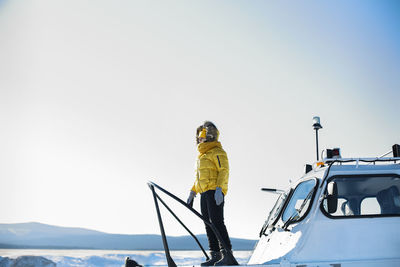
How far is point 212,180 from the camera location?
12.3ft

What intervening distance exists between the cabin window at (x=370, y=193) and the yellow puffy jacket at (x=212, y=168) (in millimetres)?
1084

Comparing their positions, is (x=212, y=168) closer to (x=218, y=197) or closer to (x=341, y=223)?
(x=218, y=197)

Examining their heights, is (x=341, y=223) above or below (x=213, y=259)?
above

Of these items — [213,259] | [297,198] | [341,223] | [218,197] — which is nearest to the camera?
[341,223]

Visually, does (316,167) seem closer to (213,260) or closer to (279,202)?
(279,202)

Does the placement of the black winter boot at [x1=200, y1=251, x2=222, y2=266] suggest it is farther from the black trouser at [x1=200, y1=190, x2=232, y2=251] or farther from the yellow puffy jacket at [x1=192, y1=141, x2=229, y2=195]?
the yellow puffy jacket at [x1=192, y1=141, x2=229, y2=195]

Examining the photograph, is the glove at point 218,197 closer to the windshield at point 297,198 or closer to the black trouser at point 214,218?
the black trouser at point 214,218

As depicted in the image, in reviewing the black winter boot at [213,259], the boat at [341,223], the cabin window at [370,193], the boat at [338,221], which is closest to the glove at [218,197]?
the boat at [338,221]

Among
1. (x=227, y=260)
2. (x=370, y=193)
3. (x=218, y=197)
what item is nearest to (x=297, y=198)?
(x=370, y=193)

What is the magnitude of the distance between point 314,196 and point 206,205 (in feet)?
3.99

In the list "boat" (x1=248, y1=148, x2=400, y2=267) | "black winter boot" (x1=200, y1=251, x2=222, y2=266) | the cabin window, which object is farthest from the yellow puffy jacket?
the cabin window

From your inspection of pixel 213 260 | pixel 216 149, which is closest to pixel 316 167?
pixel 216 149

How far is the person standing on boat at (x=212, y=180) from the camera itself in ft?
11.8

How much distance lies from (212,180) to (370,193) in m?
1.79
